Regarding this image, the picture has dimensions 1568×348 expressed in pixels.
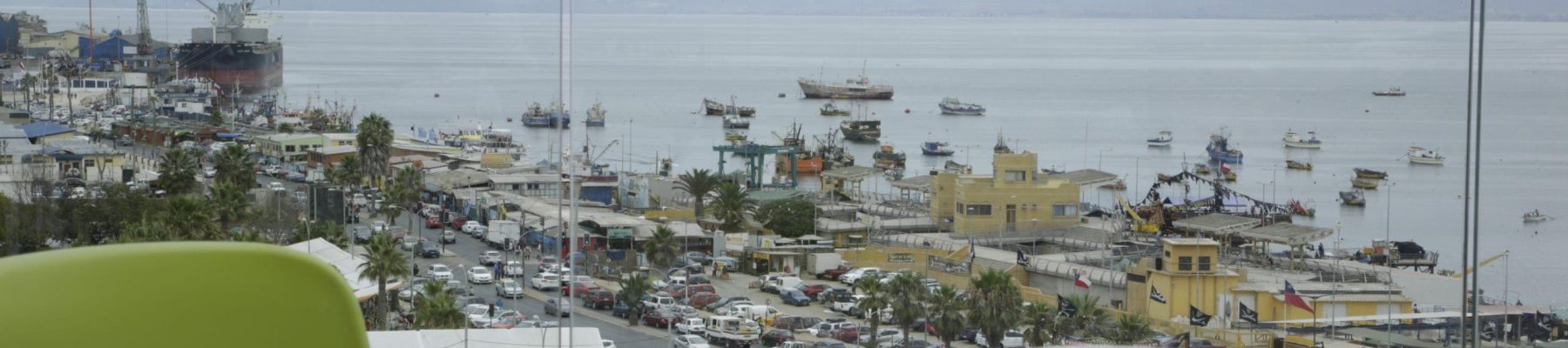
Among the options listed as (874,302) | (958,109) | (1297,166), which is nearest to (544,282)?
(874,302)

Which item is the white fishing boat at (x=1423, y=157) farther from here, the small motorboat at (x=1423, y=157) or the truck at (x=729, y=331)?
the truck at (x=729, y=331)

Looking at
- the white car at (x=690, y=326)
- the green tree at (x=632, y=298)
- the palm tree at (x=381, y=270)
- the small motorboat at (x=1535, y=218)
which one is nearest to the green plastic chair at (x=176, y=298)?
the palm tree at (x=381, y=270)

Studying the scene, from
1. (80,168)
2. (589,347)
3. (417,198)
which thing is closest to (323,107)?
(80,168)

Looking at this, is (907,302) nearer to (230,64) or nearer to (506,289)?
(506,289)

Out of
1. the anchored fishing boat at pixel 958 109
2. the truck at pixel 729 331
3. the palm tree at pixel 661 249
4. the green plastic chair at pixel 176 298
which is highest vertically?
the anchored fishing boat at pixel 958 109

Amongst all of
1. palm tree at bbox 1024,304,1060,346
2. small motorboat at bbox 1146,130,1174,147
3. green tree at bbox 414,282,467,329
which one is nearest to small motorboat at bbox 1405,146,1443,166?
small motorboat at bbox 1146,130,1174,147

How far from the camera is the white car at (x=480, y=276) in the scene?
8.39 m

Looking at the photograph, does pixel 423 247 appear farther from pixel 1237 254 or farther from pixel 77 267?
pixel 77 267

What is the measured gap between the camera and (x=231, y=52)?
27391 millimetres

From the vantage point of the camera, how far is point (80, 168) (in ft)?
38.4

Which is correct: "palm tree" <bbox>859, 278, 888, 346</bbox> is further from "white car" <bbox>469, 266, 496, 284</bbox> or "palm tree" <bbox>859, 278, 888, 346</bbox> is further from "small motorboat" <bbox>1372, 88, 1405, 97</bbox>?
"small motorboat" <bbox>1372, 88, 1405, 97</bbox>

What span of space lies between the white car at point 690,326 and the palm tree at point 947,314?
A: 1056 mm

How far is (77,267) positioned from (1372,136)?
26282 mm

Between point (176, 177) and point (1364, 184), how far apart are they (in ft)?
41.0
